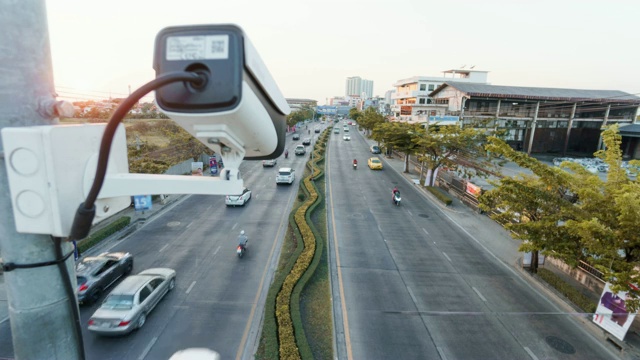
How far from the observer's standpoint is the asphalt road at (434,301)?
10.1m

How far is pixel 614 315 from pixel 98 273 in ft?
57.2

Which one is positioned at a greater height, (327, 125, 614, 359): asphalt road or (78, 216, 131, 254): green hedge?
(78, 216, 131, 254): green hedge

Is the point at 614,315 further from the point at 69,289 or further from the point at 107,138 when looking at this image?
the point at 107,138

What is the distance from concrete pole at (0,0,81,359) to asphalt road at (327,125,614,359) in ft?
29.0

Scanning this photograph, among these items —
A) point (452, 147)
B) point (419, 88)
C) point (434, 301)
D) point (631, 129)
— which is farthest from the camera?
point (419, 88)

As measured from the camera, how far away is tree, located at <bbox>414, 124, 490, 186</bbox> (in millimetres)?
25078

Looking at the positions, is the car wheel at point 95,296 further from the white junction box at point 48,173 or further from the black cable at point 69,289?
the white junction box at point 48,173

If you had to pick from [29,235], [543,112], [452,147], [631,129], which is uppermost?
[543,112]

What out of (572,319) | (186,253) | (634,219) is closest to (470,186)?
(572,319)

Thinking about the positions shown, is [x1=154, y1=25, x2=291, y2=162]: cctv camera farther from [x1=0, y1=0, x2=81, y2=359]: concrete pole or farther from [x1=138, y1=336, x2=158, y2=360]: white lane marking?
[x1=138, y1=336, x2=158, y2=360]: white lane marking

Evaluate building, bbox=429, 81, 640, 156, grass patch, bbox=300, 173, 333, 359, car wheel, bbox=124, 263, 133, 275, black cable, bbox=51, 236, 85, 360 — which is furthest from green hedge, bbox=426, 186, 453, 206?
black cable, bbox=51, 236, 85, 360

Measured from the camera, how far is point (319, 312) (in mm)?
11367

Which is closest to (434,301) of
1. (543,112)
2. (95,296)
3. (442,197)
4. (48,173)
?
(95,296)

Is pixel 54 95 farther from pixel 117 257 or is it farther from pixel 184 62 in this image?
pixel 117 257
